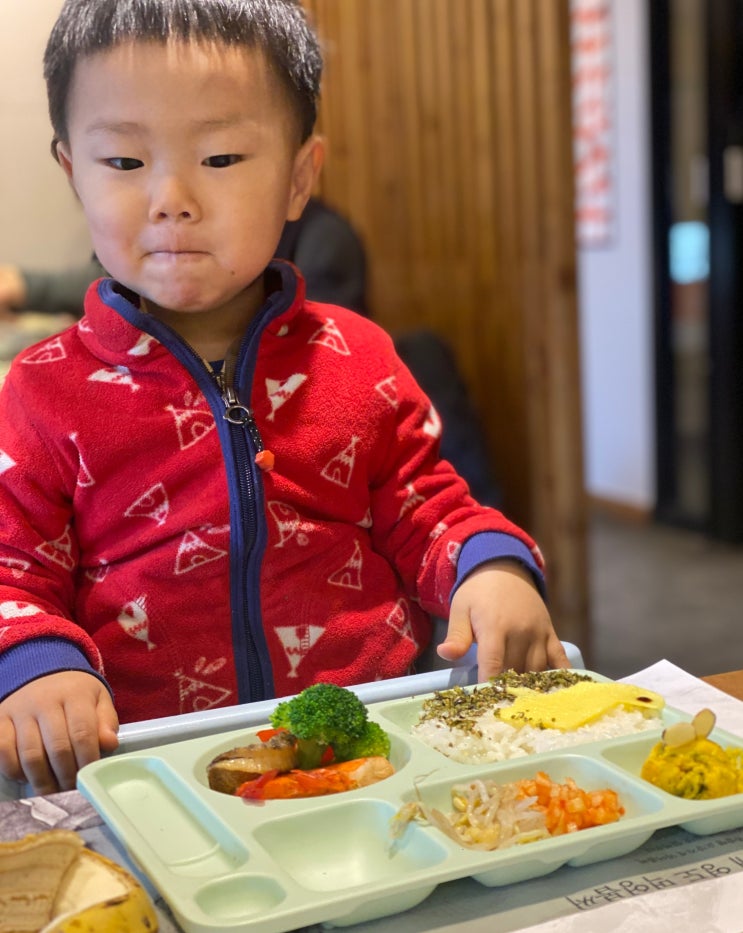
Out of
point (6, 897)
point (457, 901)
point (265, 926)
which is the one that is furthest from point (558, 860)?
point (6, 897)

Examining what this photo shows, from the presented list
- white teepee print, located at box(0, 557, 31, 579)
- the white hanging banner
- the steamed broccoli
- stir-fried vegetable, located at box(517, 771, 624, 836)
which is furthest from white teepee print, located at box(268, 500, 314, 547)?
the white hanging banner

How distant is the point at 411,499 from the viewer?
1119 mm

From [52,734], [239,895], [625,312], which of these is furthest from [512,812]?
[625,312]

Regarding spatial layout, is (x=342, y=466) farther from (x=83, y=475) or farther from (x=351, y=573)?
(x=83, y=475)

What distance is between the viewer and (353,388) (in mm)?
1115

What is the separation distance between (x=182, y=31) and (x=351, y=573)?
48cm

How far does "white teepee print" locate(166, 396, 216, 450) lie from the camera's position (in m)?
1.03

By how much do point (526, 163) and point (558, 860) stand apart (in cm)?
228

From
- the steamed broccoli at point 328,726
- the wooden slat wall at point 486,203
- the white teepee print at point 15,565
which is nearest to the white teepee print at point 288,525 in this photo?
the white teepee print at point 15,565

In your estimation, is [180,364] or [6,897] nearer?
[6,897]

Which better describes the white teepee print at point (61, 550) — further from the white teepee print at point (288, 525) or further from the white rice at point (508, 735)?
the white rice at point (508, 735)

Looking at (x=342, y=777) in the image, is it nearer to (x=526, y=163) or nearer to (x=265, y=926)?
(x=265, y=926)

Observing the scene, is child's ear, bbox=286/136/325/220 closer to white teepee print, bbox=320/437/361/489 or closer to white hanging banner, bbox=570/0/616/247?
white teepee print, bbox=320/437/361/489

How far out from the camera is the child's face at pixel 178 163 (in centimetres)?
94
